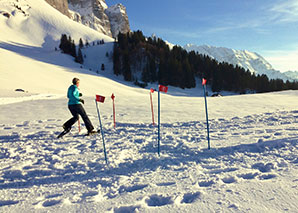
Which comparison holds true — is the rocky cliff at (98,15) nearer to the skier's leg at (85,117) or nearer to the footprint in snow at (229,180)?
the skier's leg at (85,117)

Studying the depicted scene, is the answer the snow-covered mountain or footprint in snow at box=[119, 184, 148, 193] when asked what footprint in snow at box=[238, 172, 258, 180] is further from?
the snow-covered mountain

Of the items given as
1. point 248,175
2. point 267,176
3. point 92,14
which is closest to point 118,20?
point 92,14

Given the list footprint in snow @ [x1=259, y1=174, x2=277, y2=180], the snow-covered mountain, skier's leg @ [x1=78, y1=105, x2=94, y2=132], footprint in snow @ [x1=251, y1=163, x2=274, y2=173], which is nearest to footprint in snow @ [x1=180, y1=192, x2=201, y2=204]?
footprint in snow @ [x1=259, y1=174, x2=277, y2=180]

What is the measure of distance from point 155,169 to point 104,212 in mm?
1389

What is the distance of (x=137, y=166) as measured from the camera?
3.56 m

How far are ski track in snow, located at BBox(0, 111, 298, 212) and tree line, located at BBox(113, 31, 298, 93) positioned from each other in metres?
46.6

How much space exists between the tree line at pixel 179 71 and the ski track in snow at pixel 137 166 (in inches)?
1833

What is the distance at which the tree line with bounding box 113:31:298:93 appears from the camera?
5312cm

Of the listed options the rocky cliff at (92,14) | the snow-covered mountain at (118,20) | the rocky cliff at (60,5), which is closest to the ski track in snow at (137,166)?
the rocky cliff at (60,5)

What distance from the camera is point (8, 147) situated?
4711mm

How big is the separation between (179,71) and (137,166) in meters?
51.8

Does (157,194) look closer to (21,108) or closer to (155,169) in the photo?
(155,169)

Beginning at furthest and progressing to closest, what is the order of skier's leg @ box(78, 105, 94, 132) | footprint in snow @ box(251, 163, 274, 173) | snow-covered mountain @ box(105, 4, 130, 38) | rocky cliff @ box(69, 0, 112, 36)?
1. snow-covered mountain @ box(105, 4, 130, 38)
2. rocky cliff @ box(69, 0, 112, 36)
3. skier's leg @ box(78, 105, 94, 132)
4. footprint in snow @ box(251, 163, 274, 173)

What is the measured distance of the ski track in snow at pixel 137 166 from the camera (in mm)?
2520
